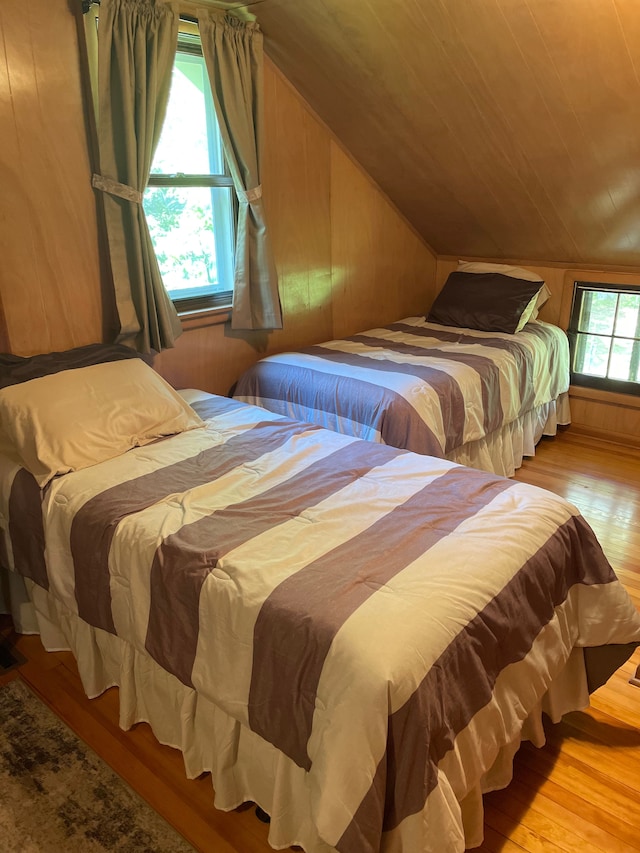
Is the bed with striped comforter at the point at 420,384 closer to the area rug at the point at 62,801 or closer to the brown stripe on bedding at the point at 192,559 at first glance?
the brown stripe on bedding at the point at 192,559

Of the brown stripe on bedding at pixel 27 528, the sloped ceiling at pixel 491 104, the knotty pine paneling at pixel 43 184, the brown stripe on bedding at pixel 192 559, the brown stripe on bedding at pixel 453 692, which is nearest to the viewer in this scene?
the brown stripe on bedding at pixel 453 692

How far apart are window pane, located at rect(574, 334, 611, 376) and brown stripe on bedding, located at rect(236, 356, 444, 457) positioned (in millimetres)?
1469

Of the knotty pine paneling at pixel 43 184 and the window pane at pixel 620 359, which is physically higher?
the knotty pine paneling at pixel 43 184

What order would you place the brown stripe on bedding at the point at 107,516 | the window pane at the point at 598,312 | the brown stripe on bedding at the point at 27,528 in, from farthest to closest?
1. the window pane at the point at 598,312
2. the brown stripe on bedding at the point at 27,528
3. the brown stripe on bedding at the point at 107,516

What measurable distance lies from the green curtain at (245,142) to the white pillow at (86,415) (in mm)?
874

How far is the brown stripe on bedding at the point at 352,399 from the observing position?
8.55ft

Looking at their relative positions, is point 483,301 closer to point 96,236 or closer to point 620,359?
point 620,359

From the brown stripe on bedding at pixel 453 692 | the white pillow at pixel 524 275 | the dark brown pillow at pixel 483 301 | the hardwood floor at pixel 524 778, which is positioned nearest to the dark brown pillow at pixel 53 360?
the hardwood floor at pixel 524 778

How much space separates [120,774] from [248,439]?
1044mm

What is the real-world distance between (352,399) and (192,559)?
1.39m

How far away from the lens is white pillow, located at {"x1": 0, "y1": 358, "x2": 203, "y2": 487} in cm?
193

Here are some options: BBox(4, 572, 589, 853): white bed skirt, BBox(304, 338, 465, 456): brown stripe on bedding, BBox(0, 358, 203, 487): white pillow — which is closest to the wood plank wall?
BBox(0, 358, 203, 487): white pillow

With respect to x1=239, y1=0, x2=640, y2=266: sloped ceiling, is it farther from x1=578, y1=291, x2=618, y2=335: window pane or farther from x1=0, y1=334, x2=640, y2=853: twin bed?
x1=0, y1=334, x2=640, y2=853: twin bed

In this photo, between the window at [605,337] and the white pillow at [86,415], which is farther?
the window at [605,337]
